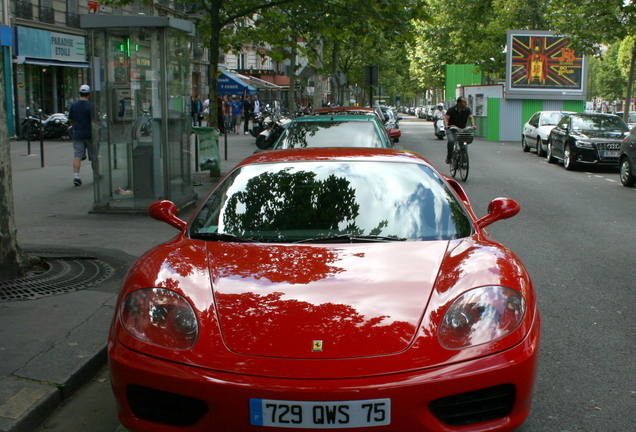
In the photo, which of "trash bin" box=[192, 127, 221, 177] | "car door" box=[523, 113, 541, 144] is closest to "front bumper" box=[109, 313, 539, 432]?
"trash bin" box=[192, 127, 221, 177]

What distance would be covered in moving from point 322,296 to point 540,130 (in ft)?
77.9

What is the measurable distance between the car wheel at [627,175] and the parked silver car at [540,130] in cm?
857

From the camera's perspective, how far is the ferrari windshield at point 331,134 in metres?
9.67

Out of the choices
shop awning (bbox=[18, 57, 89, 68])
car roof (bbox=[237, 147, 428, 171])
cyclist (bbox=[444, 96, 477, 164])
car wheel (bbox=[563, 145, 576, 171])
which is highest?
shop awning (bbox=[18, 57, 89, 68])

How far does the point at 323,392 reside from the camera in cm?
289

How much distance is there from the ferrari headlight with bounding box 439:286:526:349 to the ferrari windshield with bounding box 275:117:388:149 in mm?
6223

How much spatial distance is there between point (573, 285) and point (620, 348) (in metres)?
1.85

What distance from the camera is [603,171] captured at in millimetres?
20531

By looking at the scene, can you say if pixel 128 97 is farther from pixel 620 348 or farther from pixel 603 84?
pixel 603 84

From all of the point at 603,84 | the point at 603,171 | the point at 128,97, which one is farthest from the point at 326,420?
the point at 603,84

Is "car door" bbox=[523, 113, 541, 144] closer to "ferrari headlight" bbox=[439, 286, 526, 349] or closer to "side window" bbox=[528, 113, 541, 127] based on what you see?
"side window" bbox=[528, 113, 541, 127]

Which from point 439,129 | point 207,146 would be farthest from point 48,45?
point 207,146

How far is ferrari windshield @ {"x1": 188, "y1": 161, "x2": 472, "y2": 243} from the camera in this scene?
4.12 metres

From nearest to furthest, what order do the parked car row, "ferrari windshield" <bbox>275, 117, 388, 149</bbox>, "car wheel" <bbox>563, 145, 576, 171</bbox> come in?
"ferrari windshield" <bbox>275, 117, 388, 149</bbox>
the parked car row
"car wheel" <bbox>563, 145, 576, 171</bbox>
